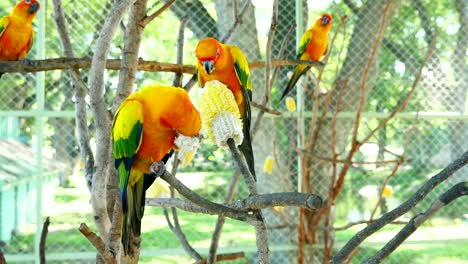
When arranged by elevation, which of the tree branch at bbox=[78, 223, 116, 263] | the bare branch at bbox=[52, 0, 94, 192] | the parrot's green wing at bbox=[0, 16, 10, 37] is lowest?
the tree branch at bbox=[78, 223, 116, 263]

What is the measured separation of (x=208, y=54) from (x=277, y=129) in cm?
256

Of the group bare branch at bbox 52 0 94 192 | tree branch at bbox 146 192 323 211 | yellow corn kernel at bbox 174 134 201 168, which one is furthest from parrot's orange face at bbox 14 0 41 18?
tree branch at bbox 146 192 323 211

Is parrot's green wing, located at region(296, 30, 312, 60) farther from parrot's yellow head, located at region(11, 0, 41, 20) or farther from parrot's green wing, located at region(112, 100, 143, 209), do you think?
parrot's green wing, located at region(112, 100, 143, 209)

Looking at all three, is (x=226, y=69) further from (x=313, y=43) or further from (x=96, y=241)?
(x=313, y=43)

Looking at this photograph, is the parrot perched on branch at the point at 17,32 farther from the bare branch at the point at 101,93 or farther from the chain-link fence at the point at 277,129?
the bare branch at the point at 101,93

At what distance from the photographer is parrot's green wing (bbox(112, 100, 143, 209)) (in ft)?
3.18

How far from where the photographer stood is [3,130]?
152 inches

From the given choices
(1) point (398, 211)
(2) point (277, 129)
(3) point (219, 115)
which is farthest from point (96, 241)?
(2) point (277, 129)

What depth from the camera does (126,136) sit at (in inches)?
41.7

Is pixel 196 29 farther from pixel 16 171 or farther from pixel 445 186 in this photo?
pixel 445 186

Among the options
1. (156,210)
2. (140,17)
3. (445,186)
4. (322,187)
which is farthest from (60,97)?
(140,17)

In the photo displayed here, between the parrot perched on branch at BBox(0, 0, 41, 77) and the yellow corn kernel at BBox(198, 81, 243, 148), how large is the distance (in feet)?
8.28

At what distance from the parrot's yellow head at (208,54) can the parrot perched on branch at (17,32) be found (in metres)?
1.73

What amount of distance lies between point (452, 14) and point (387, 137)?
0.96 m
